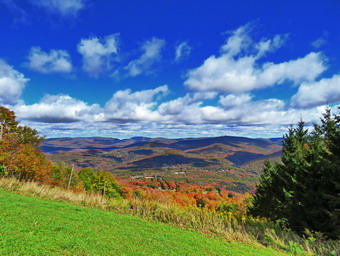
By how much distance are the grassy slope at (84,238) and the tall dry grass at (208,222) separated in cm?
131

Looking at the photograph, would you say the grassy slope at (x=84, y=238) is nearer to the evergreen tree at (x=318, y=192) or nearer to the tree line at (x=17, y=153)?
the tree line at (x=17, y=153)

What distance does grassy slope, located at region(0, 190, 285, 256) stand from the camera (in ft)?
14.7

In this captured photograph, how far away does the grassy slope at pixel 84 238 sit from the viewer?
14.7ft

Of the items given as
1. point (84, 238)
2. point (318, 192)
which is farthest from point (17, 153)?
point (318, 192)

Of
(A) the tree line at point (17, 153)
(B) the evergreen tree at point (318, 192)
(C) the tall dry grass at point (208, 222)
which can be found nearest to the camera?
(C) the tall dry grass at point (208, 222)

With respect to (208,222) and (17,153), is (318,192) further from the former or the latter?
A: (17,153)

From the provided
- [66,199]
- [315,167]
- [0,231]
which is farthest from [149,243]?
[315,167]

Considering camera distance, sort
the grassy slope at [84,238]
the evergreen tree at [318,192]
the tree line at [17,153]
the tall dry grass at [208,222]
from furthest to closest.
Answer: the tree line at [17,153], the evergreen tree at [318,192], the tall dry grass at [208,222], the grassy slope at [84,238]

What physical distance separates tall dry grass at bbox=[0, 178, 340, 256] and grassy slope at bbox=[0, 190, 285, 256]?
4.31 feet

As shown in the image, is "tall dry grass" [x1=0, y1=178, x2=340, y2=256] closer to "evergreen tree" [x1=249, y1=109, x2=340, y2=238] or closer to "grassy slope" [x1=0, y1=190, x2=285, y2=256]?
"grassy slope" [x1=0, y1=190, x2=285, y2=256]

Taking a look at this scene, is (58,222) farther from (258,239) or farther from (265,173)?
(265,173)

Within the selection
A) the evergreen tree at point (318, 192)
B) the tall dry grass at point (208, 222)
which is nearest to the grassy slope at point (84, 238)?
the tall dry grass at point (208, 222)

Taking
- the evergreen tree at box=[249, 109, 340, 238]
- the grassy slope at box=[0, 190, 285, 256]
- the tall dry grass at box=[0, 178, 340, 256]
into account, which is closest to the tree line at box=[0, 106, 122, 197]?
the tall dry grass at box=[0, 178, 340, 256]

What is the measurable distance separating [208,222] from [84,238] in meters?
5.79
